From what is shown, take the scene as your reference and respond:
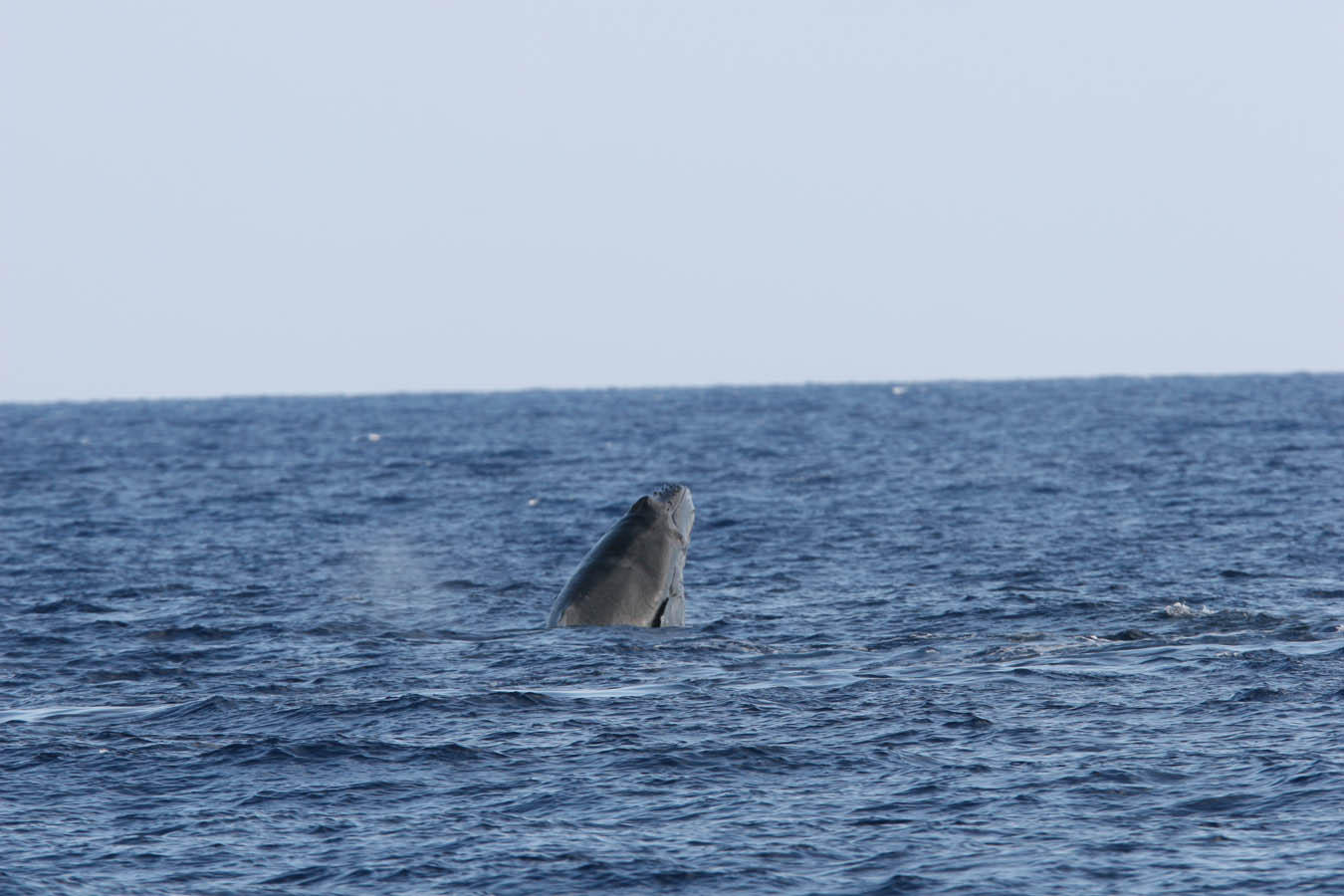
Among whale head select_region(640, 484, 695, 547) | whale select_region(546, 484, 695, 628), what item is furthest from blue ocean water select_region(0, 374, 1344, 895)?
whale head select_region(640, 484, 695, 547)

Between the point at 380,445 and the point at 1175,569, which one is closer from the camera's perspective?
the point at 1175,569

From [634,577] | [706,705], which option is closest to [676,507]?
[634,577]

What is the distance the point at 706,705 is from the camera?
61.4 ft

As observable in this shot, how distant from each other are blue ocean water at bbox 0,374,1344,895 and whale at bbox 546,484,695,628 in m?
0.88

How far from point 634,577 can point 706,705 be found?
19.9 feet

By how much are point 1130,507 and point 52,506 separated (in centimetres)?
3252

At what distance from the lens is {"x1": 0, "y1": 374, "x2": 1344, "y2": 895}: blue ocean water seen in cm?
1328

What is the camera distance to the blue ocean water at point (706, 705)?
1328 centimetres

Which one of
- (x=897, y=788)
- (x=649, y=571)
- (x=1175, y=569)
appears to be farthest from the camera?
(x=1175, y=569)

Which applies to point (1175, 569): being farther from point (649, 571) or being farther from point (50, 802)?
point (50, 802)

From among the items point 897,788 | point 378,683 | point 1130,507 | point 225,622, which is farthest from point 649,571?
point 1130,507

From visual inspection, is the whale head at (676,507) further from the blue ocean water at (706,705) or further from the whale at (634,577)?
the blue ocean water at (706,705)

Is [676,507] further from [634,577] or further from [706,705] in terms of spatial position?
[706,705]

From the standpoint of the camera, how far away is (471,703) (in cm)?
1902
